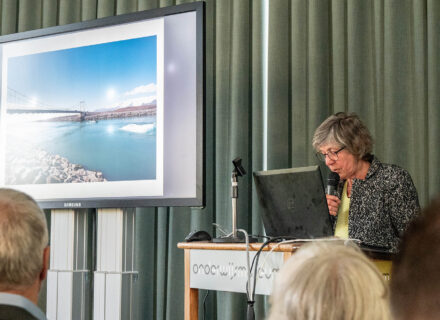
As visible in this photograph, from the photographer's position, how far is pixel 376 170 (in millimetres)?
2848

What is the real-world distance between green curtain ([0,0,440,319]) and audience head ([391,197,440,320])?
2.81m

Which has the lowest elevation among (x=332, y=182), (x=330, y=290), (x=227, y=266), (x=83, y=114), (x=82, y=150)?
(x=227, y=266)

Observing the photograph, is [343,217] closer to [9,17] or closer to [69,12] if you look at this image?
[69,12]

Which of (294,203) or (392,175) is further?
(392,175)

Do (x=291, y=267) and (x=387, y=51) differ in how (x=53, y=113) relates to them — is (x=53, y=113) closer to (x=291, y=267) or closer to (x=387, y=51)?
(x=387, y=51)

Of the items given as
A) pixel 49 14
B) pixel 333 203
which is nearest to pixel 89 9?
pixel 49 14

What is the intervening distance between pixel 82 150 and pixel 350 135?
143 centimetres

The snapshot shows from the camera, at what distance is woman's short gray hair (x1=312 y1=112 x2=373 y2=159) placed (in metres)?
2.89

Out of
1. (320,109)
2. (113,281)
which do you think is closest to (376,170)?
(320,109)

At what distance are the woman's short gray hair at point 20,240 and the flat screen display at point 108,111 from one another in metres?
1.75

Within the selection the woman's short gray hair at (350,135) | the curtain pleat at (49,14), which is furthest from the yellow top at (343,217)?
the curtain pleat at (49,14)

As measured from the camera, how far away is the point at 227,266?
247cm

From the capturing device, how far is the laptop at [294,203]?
90.8 inches

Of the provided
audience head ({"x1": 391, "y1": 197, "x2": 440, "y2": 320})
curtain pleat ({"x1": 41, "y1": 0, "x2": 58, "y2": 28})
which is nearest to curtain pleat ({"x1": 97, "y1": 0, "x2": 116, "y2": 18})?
curtain pleat ({"x1": 41, "y1": 0, "x2": 58, "y2": 28})
